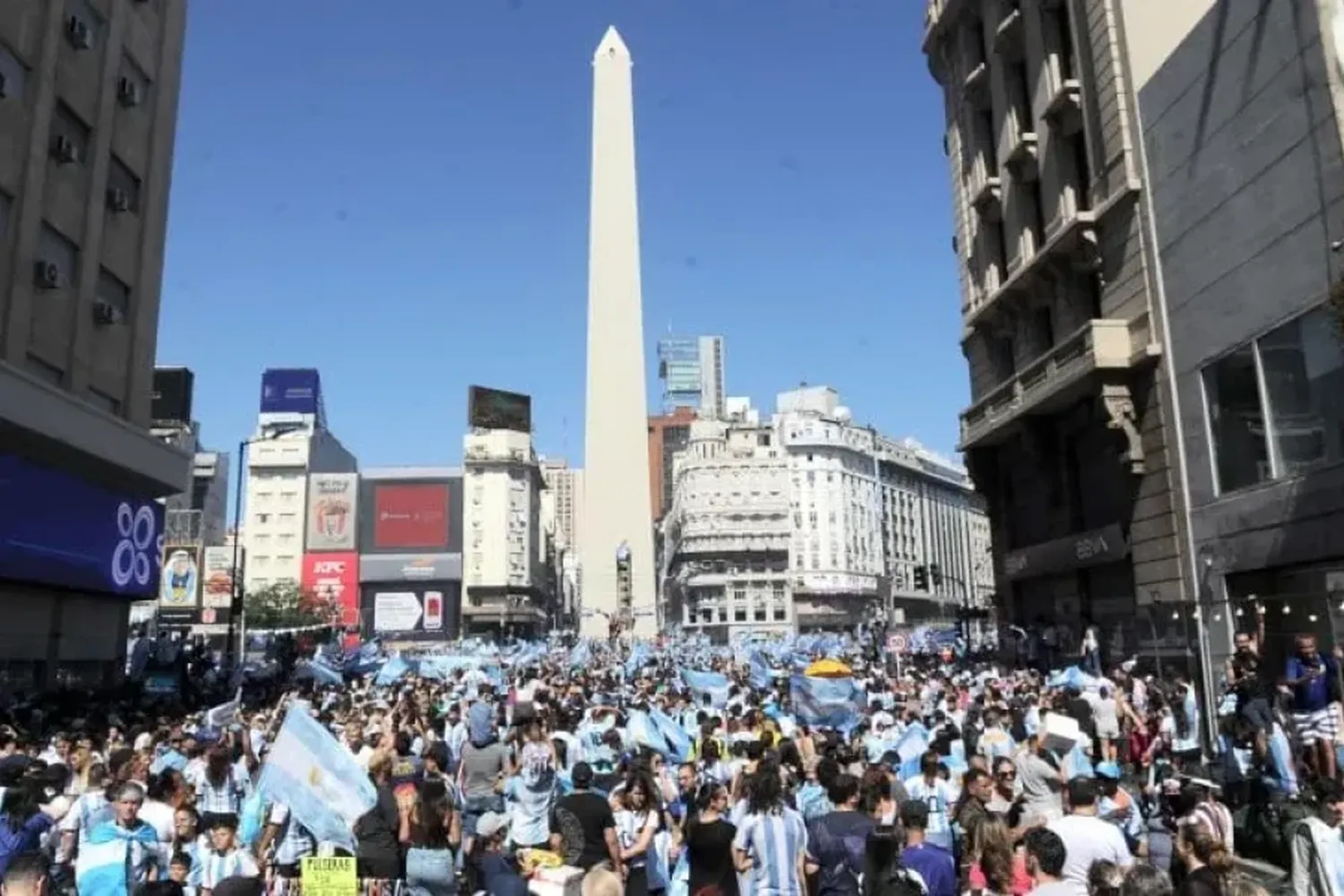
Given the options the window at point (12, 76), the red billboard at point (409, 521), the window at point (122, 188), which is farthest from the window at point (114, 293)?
the red billboard at point (409, 521)

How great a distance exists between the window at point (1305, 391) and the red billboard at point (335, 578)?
113 metres

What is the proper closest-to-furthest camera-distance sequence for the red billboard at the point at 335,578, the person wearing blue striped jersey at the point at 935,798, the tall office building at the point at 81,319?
the person wearing blue striped jersey at the point at 935,798
the tall office building at the point at 81,319
the red billboard at the point at 335,578

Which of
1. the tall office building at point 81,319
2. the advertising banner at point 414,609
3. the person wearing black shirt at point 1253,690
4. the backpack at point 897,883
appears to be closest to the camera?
the backpack at point 897,883

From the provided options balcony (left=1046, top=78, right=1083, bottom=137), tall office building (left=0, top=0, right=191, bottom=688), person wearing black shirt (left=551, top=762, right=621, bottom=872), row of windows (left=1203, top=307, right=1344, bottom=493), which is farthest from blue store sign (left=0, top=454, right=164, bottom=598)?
balcony (left=1046, top=78, right=1083, bottom=137)

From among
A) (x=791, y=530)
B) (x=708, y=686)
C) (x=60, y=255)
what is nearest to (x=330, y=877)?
(x=708, y=686)

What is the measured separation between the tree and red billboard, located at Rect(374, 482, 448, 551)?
11.4m

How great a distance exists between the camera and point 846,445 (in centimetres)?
13912

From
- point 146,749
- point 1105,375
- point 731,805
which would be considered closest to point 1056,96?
point 1105,375

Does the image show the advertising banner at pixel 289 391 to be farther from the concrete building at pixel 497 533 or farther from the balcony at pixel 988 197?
the balcony at pixel 988 197

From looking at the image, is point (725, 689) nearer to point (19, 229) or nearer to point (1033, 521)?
point (1033, 521)

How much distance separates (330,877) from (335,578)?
124 metres

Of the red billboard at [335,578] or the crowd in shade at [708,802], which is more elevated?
the red billboard at [335,578]

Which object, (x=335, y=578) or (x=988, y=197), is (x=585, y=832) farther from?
(x=335, y=578)

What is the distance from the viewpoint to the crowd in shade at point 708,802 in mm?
6402
